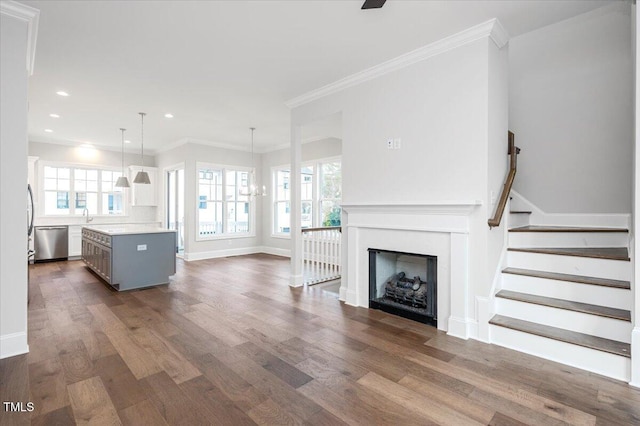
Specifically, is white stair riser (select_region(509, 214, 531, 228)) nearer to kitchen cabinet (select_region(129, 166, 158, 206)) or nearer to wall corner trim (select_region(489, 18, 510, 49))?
wall corner trim (select_region(489, 18, 510, 49))

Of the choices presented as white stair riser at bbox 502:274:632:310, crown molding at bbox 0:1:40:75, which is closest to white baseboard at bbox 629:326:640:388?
white stair riser at bbox 502:274:632:310

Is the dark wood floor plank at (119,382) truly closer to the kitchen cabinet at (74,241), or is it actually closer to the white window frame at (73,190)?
the kitchen cabinet at (74,241)

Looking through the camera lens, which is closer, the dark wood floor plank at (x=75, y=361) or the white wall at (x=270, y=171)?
Result: the dark wood floor plank at (x=75, y=361)

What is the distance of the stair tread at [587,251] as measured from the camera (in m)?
2.72

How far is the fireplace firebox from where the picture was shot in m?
3.29

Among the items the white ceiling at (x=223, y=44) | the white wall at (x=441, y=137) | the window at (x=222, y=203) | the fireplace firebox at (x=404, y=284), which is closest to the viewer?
Answer: the white ceiling at (x=223, y=44)

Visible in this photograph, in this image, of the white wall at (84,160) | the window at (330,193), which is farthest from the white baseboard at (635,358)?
the white wall at (84,160)

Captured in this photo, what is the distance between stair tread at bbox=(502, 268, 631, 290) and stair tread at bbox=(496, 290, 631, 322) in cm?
18

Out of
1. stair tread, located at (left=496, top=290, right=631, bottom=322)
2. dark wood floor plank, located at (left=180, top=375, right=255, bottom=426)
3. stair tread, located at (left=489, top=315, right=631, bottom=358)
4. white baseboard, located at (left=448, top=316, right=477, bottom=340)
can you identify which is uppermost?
stair tread, located at (left=496, top=290, right=631, bottom=322)

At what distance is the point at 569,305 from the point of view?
2.65 metres

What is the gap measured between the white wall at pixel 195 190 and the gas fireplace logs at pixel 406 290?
5.17 meters

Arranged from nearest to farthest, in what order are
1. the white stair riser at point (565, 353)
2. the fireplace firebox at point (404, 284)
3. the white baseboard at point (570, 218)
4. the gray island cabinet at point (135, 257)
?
the white stair riser at point (565, 353) → the fireplace firebox at point (404, 284) → the white baseboard at point (570, 218) → the gray island cabinet at point (135, 257)

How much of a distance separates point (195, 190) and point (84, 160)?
9.89 ft

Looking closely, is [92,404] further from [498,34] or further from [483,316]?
[498,34]
